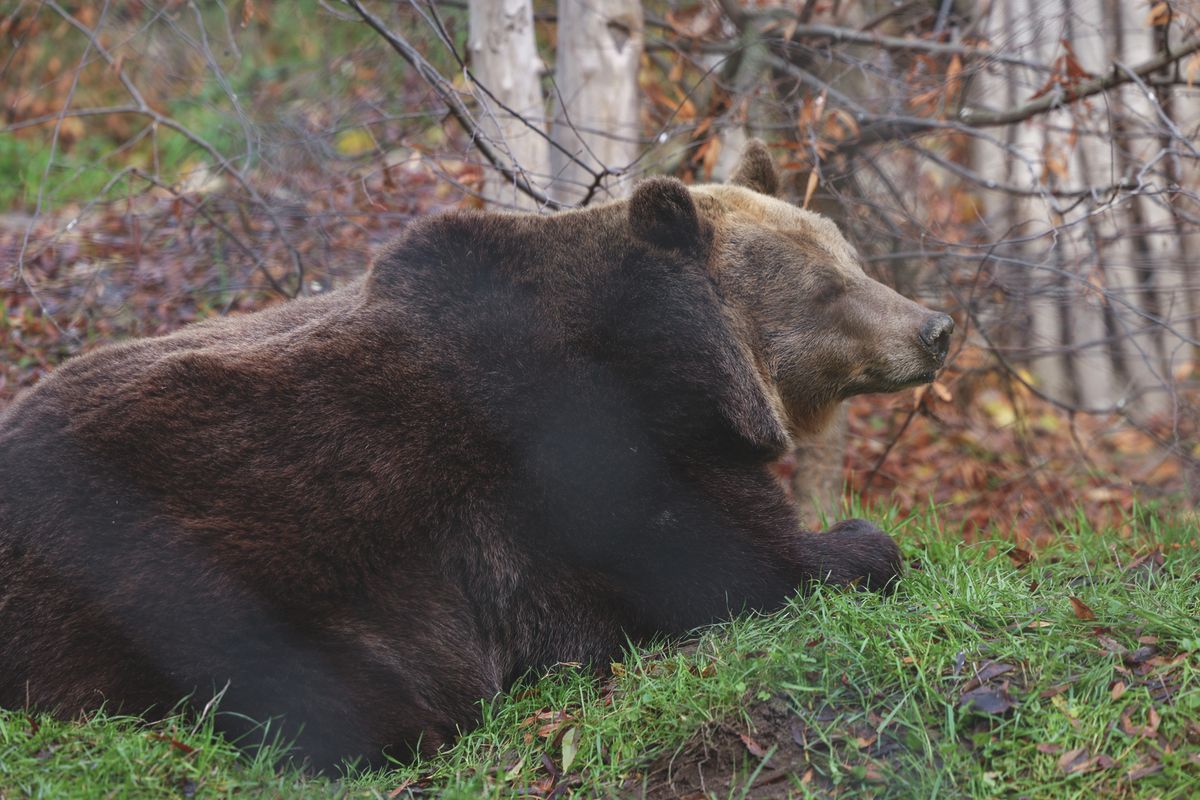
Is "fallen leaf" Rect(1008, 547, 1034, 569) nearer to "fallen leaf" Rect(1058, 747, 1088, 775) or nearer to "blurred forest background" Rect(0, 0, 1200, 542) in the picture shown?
"blurred forest background" Rect(0, 0, 1200, 542)

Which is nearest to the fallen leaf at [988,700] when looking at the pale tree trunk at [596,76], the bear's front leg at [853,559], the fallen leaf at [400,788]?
the bear's front leg at [853,559]

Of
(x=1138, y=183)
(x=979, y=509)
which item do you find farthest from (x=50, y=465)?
(x=979, y=509)

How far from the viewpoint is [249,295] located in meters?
7.57

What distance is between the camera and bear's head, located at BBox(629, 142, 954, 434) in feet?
15.2

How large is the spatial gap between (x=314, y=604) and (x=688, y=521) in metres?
1.43

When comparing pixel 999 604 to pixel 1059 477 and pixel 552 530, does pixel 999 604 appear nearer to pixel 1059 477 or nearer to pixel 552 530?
pixel 552 530

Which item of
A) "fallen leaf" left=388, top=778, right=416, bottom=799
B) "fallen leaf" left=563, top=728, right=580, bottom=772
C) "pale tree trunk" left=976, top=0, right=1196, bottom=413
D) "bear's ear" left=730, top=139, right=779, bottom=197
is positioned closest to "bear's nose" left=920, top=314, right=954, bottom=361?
"bear's ear" left=730, top=139, right=779, bottom=197

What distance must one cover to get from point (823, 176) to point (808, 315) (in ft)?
7.29

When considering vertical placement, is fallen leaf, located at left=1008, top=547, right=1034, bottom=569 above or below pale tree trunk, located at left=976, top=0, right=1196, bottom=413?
below

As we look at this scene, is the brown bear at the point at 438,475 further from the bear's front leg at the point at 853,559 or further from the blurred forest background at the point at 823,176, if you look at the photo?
the blurred forest background at the point at 823,176

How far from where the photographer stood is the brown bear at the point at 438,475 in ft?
12.3

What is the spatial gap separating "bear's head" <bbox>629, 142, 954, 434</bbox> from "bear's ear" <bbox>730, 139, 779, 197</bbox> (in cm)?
52

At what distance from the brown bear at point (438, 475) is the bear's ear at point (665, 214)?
0.04ft

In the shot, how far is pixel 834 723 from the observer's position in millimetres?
3471
